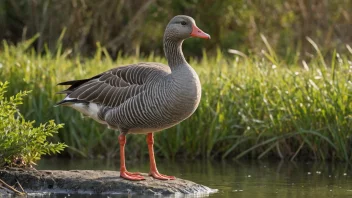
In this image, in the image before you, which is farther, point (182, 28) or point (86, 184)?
point (182, 28)

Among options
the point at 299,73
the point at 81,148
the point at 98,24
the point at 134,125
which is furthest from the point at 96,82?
the point at 98,24

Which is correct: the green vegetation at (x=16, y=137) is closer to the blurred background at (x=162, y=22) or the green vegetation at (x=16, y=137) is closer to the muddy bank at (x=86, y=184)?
the muddy bank at (x=86, y=184)

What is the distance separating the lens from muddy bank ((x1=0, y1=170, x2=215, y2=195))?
831 centimetres

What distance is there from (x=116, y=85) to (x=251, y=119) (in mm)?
2768

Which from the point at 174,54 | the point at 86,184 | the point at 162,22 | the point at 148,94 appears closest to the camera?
the point at 86,184

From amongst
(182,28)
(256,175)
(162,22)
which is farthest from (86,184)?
(162,22)

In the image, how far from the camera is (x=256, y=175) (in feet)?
32.7

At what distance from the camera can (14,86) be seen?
12.1 m

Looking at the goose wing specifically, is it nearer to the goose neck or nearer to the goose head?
the goose neck

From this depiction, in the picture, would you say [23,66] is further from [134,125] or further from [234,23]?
[234,23]

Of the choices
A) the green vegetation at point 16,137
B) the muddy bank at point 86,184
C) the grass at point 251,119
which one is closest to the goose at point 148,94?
the muddy bank at point 86,184

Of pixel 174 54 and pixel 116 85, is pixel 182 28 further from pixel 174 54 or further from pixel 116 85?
pixel 116 85

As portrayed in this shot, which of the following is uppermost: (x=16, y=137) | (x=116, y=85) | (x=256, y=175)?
(x=116, y=85)

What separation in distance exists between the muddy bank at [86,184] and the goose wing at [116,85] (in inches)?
37.4
